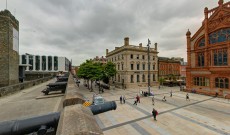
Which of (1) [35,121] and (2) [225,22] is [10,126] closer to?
(1) [35,121]

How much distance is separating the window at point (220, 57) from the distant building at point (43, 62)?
89.1 m

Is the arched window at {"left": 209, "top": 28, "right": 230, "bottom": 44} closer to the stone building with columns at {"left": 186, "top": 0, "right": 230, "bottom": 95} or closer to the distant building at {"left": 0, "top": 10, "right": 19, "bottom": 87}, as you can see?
the stone building with columns at {"left": 186, "top": 0, "right": 230, "bottom": 95}

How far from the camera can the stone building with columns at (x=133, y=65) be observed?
3941 centimetres

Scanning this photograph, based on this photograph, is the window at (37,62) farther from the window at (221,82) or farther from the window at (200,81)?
the window at (221,82)

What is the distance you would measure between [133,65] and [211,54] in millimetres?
20654

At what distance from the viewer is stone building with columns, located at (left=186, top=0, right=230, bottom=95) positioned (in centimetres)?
2545

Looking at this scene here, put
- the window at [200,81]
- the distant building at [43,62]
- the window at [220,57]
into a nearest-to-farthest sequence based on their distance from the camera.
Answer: the window at [220,57]
the window at [200,81]
the distant building at [43,62]

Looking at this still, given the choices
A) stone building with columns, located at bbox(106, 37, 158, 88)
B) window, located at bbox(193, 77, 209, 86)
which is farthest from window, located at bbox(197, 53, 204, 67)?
stone building with columns, located at bbox(106, 37, 158, 88)

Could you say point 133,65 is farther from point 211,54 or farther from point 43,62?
point 43,62

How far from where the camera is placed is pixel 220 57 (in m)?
26.3

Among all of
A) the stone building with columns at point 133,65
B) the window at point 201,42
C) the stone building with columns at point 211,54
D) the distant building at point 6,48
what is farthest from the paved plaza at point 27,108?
the window at point 201,42

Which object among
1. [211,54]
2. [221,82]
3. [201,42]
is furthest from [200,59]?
[221,82]

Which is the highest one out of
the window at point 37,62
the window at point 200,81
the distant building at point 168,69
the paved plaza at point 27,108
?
the window at point 37,62

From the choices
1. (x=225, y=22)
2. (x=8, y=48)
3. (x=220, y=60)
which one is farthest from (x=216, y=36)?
(x=8, y=48)
